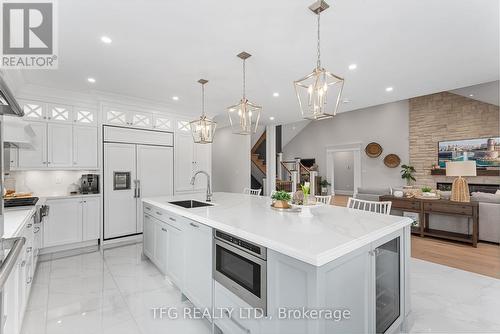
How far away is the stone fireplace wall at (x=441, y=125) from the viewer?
6715 mm

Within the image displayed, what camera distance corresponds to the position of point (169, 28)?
93.9 inches

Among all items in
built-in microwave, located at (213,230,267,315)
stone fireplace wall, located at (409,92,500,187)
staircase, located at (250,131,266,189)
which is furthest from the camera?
staircase, located at (250,131,266,189)

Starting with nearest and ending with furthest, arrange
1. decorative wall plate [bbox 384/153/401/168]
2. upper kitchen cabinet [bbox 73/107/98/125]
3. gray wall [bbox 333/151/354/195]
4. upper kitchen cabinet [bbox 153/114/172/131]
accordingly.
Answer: upper kitchen cabinet [bbox 73/107/98/125]
upper kitchen cabinet [bbox 153/114/172/131]
decorative wall plate [bbox 384/153/401/168]
gray wall [bbox 333/151/354/195]

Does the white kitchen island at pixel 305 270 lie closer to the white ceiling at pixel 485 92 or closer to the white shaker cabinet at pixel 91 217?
the white shaker cabinet at pixel 91 217

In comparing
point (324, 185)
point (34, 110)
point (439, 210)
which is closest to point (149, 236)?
point (34, 110)

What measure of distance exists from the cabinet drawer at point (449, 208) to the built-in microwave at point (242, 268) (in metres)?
4.24

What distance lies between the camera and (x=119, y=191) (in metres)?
4.34

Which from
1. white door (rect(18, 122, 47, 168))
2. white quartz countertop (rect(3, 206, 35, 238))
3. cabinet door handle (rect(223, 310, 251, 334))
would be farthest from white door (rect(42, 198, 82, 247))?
cabinet door handle (rect(223, 310, 251, 334))

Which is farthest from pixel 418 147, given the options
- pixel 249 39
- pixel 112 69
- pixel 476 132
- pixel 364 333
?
pixel 112 69

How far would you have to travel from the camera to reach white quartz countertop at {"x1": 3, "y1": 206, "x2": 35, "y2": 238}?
169 centimetres

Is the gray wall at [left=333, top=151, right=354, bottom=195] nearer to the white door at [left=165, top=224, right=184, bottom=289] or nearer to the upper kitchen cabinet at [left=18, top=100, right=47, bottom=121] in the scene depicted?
the white door at [left=165, top=224, right=184, bottom=289]

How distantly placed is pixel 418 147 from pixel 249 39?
771cm

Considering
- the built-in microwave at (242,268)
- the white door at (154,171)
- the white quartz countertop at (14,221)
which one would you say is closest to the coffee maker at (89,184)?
the white door at (154,171)

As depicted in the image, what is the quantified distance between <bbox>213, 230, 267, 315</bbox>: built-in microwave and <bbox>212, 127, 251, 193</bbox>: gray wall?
513 cm
